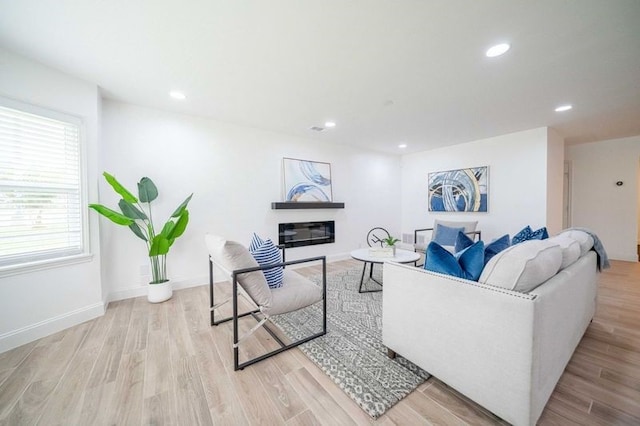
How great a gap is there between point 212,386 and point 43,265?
202cm

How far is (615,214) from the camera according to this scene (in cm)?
482

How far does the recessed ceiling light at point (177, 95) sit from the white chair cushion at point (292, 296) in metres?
2.47

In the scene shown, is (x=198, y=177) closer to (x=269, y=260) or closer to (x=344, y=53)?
(x=269, y=260)

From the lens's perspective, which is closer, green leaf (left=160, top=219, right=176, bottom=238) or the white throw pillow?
the white throw pillow

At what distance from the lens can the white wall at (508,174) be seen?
4.01m

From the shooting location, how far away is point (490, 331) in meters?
1.20

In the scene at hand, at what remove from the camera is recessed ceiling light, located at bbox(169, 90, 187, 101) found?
273cm

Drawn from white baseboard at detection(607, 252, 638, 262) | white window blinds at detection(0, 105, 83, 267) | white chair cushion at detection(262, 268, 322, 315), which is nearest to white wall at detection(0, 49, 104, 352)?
white window blinds at detection(0, 105, 83, 267)

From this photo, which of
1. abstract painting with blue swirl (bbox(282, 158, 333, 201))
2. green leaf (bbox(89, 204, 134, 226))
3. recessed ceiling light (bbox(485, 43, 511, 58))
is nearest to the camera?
recessed ceiling light (bbox(485, 43, 511, 58))

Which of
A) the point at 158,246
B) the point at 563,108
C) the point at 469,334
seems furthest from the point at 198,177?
the point at 563,108

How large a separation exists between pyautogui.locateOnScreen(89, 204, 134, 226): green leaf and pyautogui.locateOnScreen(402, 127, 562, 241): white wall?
18.2 ft

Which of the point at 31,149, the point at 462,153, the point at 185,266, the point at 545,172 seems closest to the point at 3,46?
the point at 31,149

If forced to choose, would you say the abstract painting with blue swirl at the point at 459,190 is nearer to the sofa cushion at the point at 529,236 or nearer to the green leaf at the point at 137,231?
the sofa cushion at the point at 529,236

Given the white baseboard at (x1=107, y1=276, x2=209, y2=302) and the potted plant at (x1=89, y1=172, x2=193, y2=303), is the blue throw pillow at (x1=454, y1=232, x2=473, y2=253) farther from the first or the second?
the white baseboard at (x1=107, y1=276, x2=209, y2=302)
